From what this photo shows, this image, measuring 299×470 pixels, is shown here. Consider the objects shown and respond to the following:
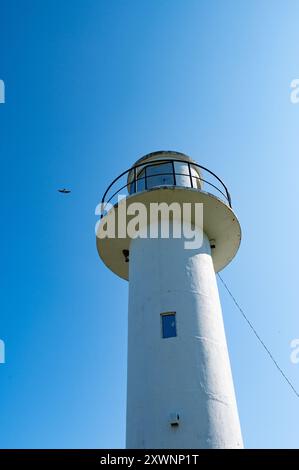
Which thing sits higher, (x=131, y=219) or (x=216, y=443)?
(x=131, y=219)

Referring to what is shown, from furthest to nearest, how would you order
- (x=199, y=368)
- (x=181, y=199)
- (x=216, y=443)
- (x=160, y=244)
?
1. (x=181, y=199)
2. (x=160, y=244)
3. (x=199, y=368)
4. (x=216, y=443)

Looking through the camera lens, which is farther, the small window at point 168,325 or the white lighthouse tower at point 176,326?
the small window at point 168,325

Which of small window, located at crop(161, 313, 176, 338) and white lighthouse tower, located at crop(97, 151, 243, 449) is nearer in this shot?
white lighthouse tower, located at crop(97, 151, 243, 449)

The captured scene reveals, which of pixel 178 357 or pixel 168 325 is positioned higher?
pixel 168 325

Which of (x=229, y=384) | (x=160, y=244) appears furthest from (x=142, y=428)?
(x=160, y=244)
